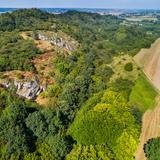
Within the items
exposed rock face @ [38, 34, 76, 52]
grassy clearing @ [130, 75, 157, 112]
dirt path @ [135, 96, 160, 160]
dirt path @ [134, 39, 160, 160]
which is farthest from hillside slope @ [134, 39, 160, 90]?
exposed rock face @ [38, 34, 76, 52]

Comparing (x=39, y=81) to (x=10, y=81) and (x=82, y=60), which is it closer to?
(x=10, y=81)

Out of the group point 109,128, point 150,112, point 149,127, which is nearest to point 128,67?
point 150,112

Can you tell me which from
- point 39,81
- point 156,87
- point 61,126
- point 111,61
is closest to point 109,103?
point 61,126

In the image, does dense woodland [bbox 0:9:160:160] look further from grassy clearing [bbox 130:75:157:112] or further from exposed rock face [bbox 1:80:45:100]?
exposed rock face [bbox 1:80:45:100]

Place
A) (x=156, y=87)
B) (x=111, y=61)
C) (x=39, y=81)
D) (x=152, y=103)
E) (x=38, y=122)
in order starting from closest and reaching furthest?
(x=38, y=122), (x=152, y=103), (x=156, y=87), (x=39, y=81), (x=111, y=61)

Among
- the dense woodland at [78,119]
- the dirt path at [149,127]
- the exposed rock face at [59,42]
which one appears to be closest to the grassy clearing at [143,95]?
the dense woodland at [78,119]

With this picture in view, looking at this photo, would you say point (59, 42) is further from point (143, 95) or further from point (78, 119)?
point (78, 119)
